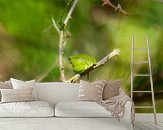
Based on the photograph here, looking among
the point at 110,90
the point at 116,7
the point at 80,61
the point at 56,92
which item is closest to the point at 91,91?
the point at 110,90

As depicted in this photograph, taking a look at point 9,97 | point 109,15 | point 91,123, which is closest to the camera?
point 91,123

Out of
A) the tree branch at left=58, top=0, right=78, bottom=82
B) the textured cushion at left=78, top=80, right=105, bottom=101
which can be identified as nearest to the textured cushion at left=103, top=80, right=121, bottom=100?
the textured cushion at left=78, top=80, right=105, bottom=101

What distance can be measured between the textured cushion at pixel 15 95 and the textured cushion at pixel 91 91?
2.41 feet

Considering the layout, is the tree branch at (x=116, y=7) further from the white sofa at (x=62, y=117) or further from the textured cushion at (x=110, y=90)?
the white sofa at (x=62, y=117)

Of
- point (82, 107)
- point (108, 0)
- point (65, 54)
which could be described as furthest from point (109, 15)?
point (82, 107)

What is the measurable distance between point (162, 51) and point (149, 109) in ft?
3.47

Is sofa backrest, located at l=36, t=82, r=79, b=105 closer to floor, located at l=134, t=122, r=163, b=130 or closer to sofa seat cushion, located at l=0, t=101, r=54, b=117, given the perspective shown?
sofa seat cushion, located at l=0, t=101, r=54, b=117

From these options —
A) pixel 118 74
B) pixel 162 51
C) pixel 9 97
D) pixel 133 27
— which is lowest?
pixel 9 97

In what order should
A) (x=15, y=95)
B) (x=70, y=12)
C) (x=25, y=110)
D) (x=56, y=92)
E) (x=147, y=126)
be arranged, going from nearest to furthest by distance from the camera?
1. (x=25, y=110)
2. (x=15, y=95)
3. (x=56, y=92)
4. (x=147, y=126)
5. (x=70, y=12)

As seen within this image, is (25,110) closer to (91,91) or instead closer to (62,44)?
(91,91)

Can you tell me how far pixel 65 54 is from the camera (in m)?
6.17

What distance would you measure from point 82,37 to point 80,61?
424 millimetres

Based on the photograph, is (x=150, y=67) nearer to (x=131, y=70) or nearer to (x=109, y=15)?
(x=131, y=70)

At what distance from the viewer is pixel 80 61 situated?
6.19m
